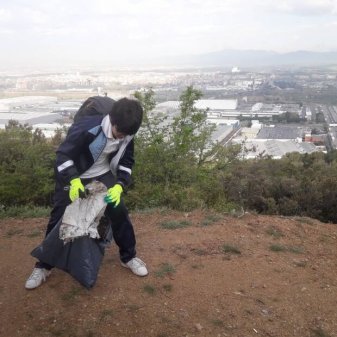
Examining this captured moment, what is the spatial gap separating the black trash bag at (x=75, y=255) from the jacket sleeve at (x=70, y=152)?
420 millimetres

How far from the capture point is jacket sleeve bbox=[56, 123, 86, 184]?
281 cm

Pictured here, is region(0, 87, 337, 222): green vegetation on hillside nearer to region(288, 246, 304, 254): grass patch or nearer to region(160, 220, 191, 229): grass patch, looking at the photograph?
region(160, 220, 191, 229): grass patch

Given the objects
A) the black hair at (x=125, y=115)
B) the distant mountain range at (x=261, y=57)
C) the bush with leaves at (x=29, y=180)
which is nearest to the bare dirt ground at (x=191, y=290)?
the black hair at (x=125, y=115)

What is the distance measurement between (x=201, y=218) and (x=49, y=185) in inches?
247

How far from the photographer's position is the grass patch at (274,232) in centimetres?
435

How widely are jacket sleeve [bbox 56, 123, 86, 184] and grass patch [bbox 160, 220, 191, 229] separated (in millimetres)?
1906

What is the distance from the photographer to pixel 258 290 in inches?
126

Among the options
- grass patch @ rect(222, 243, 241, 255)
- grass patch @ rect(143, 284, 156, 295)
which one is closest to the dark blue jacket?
grass patch @ rect(143, 284, 156, 295)

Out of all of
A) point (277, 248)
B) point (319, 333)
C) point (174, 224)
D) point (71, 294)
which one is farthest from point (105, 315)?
point (277, 248)

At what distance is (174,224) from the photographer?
179 inches

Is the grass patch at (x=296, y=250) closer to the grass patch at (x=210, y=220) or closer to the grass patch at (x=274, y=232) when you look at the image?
the grass patch at (x=274, y=232)

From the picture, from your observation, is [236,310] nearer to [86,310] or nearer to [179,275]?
[179,275]

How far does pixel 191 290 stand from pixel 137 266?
51cm

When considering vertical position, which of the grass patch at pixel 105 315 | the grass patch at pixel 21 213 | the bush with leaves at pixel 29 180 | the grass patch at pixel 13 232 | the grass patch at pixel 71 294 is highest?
the grass patch at pixel 71 294
